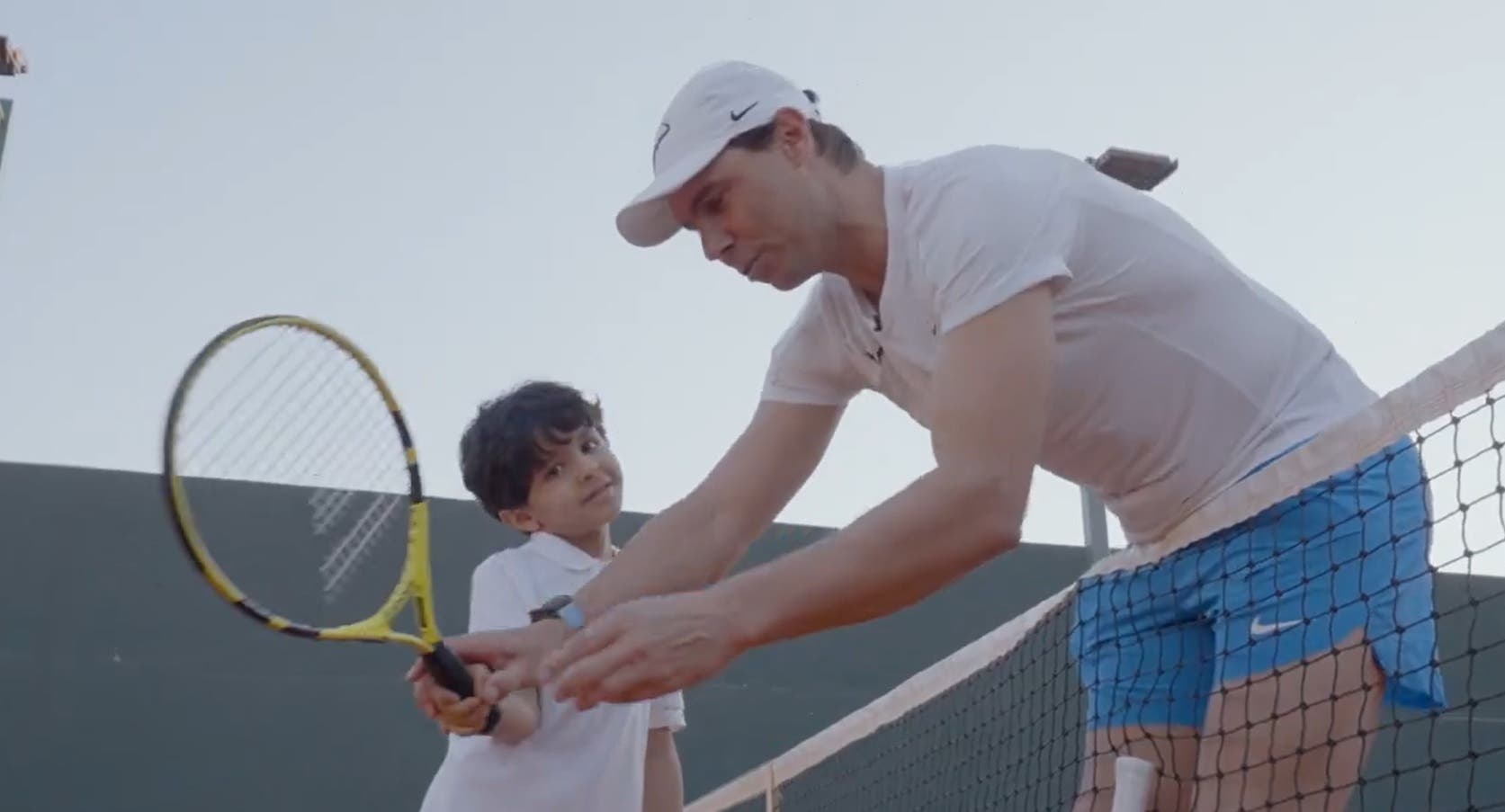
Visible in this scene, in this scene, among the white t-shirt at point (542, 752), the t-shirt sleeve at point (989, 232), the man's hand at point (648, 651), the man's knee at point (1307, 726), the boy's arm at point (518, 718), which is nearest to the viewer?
the man's hand at point (648, 651)

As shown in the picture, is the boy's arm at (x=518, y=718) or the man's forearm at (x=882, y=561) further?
the boy's arm at (x=518, y=718)

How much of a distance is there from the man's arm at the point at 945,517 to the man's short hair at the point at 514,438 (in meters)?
1.47

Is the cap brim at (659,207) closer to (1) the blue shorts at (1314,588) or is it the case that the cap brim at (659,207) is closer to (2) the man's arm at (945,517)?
(2) the man's arm at (945,517)

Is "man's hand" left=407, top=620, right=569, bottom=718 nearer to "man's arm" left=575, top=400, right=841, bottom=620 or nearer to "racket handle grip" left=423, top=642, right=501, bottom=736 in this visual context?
"racket handle grip" left=423, top=642, right=501, bottom=736

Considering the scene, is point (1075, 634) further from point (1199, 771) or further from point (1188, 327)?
point (1188, 327)

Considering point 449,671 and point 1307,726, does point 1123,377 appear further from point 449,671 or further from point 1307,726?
point 449,671

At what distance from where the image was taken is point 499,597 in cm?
329

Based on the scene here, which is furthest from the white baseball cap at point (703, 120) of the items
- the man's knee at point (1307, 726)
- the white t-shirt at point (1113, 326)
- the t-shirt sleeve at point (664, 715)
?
the t-shirt sleeve at point (664, 715)

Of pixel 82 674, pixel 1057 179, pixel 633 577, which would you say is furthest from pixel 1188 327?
pixel 82 674

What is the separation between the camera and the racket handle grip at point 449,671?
2.52 m

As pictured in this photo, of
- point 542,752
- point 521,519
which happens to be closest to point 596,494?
point 521,519

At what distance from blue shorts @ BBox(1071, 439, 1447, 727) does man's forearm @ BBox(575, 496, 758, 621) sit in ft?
2.06

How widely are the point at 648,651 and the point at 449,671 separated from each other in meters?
0.67

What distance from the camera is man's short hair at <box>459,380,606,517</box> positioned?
11.4 feet
